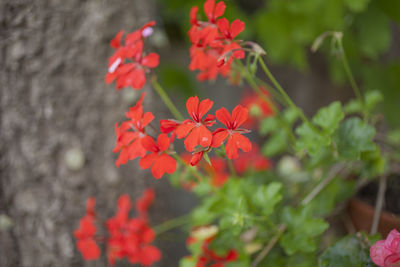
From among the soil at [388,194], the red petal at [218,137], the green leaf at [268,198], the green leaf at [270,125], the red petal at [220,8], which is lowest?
the soil at [388,194]

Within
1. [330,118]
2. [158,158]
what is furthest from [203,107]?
[330,118]

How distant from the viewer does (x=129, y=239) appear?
2.96 feet

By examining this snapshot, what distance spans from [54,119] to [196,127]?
71 cm

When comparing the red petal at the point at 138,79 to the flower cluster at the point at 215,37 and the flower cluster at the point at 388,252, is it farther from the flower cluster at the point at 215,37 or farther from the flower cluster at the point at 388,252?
the flower cluster at the point at 388,252

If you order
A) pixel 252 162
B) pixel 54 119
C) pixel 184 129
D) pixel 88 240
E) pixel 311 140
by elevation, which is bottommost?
pixel 252 162

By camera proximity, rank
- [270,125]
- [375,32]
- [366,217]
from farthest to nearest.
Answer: [375,32]
[270,125]
[366,217]

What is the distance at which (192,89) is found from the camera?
1885 millimetres

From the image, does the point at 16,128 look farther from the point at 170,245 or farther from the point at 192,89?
the point at 192,89

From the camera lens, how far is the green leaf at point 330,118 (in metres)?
0.72

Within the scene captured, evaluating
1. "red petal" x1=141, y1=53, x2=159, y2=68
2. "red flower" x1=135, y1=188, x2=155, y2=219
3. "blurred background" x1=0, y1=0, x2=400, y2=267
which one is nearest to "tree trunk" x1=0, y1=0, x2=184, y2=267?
"blurred background" x1=0, y1=0, x2=400, y2=267

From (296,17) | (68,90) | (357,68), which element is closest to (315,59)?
(357,68)

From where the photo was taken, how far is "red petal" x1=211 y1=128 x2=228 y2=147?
528 millimetres

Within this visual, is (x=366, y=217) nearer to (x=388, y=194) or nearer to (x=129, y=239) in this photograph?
(x=388, y=194)

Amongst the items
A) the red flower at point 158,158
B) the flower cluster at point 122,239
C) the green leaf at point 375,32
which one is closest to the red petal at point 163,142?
the red flower at point 158,158
